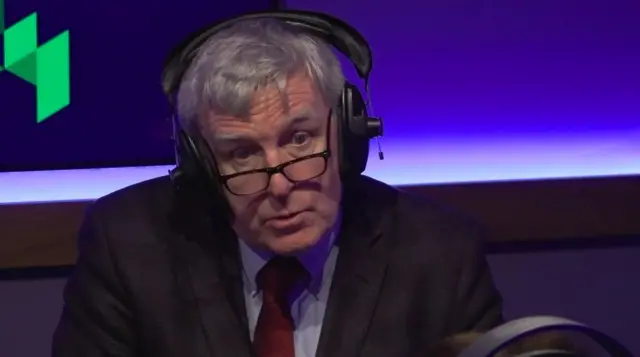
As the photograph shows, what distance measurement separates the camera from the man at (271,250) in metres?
1.06

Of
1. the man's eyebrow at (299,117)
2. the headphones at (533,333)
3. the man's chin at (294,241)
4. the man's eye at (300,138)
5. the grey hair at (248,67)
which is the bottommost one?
the man's chin at (294,241)

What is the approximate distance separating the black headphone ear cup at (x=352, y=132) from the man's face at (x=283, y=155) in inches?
0.5

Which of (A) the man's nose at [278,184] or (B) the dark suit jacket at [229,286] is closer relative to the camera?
(A) the man's nose at [278,184]

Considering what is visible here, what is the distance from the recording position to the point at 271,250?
3.56 ft

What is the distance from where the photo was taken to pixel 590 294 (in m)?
1.81

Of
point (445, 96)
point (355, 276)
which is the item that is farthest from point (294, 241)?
point (445, 96)

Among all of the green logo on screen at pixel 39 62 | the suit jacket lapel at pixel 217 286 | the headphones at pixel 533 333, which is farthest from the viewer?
the green logo on screen at pixel 39 62

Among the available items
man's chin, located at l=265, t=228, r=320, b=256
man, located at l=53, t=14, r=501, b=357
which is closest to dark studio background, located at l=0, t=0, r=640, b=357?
man, located at l=53, t=14, r=501, b=357

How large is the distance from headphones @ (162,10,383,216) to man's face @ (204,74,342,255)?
1 centimetres

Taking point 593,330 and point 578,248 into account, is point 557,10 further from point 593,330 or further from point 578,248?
point 593,330

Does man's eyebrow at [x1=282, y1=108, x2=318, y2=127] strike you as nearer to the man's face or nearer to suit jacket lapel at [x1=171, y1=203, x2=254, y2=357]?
the man's face

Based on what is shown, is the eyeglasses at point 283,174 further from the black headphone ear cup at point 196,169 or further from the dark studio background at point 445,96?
the dark studio background at point 445,96

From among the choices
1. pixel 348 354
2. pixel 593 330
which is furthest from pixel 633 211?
pixel 593 330

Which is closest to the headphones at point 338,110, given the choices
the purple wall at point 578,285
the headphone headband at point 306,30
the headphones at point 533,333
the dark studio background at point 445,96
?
the headphone headband at point 306,30
